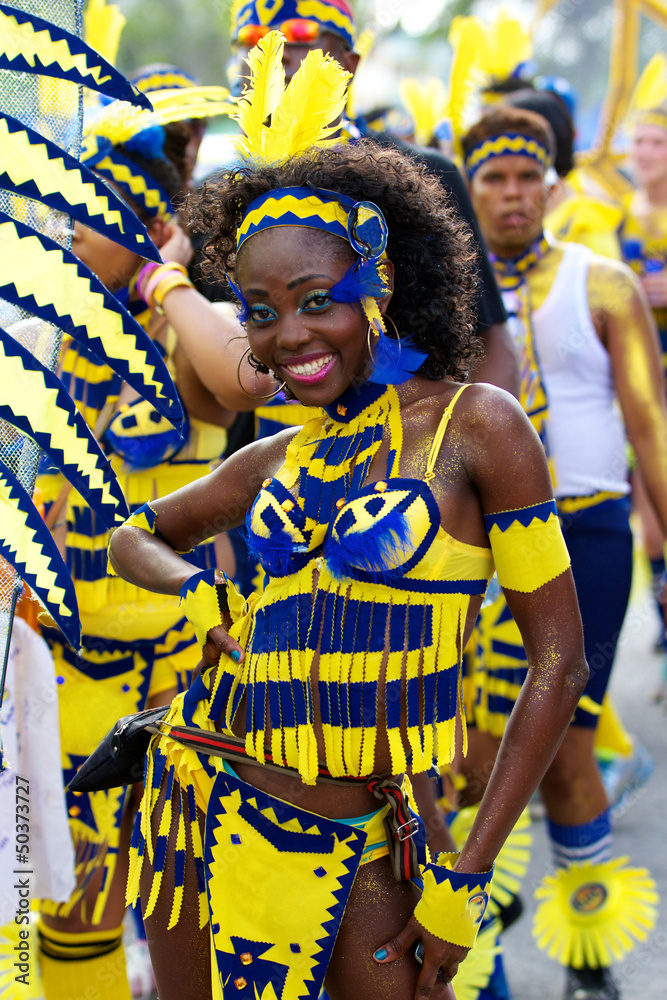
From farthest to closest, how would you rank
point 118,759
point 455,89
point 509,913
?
point 455,89 → point 509,913 → point 118,759

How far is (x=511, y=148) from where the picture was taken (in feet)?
11.6

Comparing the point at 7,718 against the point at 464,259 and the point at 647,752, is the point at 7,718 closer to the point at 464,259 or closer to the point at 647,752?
the point at 464,259

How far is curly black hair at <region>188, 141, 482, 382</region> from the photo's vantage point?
1.85 m

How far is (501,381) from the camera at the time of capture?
278 centimetres

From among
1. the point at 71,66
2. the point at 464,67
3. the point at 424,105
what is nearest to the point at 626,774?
the point at 464,67

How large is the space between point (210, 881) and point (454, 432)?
0.83 meters

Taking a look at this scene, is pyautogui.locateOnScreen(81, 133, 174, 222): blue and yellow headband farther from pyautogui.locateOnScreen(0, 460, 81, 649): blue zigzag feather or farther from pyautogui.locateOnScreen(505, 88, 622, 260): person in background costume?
pyautogui.locateOnScreen(505, 88, 622, 260): person in background costume

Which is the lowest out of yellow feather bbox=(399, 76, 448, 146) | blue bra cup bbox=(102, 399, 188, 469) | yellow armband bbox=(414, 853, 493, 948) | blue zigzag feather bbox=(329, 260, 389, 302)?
yellow armband bbox=(414, 853, 493, 948)

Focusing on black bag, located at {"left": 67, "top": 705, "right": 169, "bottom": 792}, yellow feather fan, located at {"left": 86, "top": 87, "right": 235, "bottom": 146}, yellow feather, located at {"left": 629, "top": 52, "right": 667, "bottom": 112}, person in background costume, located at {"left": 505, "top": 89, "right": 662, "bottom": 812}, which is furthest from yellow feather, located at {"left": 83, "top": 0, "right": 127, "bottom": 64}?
yellow feather, located at {"left": 629, "top": 52, "right": 667, "bottom": 112}

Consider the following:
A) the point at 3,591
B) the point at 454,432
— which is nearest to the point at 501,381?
the point at 454,432

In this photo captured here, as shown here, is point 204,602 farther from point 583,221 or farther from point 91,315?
point 583,221

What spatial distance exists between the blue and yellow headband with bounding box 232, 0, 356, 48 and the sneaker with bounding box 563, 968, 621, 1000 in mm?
2728

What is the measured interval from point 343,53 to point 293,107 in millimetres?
1408

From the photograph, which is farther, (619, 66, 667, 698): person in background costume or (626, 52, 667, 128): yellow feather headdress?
(626, 52, 667, 128): yellow feather headdress
